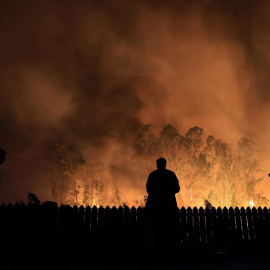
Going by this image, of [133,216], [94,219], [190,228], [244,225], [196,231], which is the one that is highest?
[133,216]

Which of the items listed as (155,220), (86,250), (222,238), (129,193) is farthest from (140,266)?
(129,193)

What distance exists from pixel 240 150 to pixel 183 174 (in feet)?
40.8

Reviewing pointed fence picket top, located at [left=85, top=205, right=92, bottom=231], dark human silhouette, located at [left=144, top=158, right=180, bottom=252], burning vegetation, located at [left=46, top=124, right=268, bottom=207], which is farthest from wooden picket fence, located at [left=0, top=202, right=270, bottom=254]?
burning vegetation, located at [left=46, top=124, right=268, bottom=207]

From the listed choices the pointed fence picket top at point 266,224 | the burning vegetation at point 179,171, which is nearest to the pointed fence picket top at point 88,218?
the pointed fence picket top at point 266,224

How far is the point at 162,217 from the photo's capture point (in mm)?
7355

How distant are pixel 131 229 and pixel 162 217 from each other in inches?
127

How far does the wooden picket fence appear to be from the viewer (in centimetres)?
1009

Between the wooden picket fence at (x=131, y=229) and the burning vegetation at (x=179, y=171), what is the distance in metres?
34.3

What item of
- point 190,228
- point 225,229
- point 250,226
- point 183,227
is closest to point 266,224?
point 250,226

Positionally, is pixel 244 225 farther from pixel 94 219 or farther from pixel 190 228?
pixel 94 219

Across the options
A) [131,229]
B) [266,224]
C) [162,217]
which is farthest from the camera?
[266,224]

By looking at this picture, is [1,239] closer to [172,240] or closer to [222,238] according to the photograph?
[172,240]

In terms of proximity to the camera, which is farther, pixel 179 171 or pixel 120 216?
pixel 179 171

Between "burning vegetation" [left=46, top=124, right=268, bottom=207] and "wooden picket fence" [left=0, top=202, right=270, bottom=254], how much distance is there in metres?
34.3
